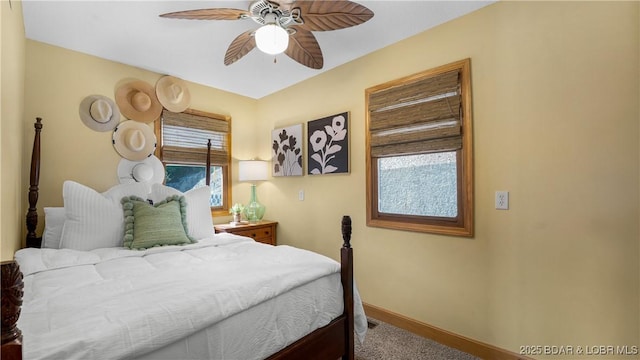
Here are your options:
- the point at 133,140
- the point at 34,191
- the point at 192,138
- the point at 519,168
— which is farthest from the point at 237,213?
the point at 519,168

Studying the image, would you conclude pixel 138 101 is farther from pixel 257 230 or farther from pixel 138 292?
pixel 138 292

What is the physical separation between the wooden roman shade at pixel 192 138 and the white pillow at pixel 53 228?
1.06m

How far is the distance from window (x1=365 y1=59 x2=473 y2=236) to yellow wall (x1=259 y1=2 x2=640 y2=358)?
0.27ft

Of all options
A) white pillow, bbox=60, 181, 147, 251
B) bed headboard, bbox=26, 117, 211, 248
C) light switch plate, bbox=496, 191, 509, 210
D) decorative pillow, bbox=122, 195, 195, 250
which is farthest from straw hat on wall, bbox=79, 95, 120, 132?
light switch plate, bbox=496, 191, 509, 210

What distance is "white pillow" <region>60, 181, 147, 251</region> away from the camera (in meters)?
1.97

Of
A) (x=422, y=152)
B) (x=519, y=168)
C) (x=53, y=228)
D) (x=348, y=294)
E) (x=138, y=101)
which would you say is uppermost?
(x=138, y=101)

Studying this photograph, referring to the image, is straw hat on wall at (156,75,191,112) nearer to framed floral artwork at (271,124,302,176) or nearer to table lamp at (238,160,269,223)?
table lamp at (238,160,269,223)

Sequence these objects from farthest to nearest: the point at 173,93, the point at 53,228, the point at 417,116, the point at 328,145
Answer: the point at 173,93, the point at 328,145, the point at 417,116, the point at 53,228

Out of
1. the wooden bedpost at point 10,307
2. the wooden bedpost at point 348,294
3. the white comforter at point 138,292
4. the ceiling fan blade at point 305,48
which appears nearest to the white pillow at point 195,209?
the white comforter at point 138,292

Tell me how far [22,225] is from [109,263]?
137 cm

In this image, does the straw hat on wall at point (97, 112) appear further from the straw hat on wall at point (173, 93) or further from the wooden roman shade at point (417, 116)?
the wooden roman shade at point (417, 116)

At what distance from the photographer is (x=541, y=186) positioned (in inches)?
67.7

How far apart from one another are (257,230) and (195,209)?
3.11 ft

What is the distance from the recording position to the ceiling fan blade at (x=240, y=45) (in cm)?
192
